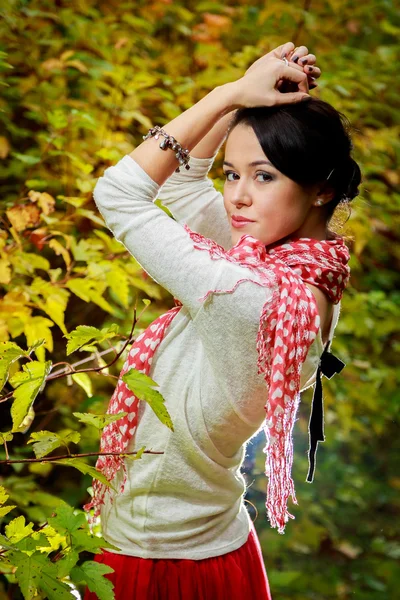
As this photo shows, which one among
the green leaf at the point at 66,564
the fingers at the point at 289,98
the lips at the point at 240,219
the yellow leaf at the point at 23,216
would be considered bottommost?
the yellow leaf at the point at 23,216

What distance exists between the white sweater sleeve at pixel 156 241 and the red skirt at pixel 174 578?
451 mm

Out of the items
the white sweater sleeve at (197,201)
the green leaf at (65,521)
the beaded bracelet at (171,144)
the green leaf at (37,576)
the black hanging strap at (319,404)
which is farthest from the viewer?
the white sweater sleeve at (197,201)

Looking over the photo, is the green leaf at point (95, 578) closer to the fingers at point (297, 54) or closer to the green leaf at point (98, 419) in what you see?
the green leaf at point (98, 419)

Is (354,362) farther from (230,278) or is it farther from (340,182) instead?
(230,278)

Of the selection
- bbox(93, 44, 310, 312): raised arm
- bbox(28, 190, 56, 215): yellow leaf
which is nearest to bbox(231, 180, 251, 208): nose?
bbox(93, 44, 310, 312): raised arm

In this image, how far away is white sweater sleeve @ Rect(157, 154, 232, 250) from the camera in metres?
1.44

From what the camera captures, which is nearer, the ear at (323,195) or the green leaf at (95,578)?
the green leaf at (95,578)

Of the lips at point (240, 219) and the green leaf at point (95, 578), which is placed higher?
the lips at point (240, 219)

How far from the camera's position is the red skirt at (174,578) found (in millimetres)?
1195

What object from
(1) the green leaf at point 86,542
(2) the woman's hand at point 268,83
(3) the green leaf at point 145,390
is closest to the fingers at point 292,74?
(2) the woman's hand at point 268,83

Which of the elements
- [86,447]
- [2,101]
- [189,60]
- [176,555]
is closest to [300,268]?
[176,555]

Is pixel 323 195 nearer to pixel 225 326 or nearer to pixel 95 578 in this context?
pixel 225 326

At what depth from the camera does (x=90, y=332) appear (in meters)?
1.03

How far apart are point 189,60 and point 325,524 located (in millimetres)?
2517
